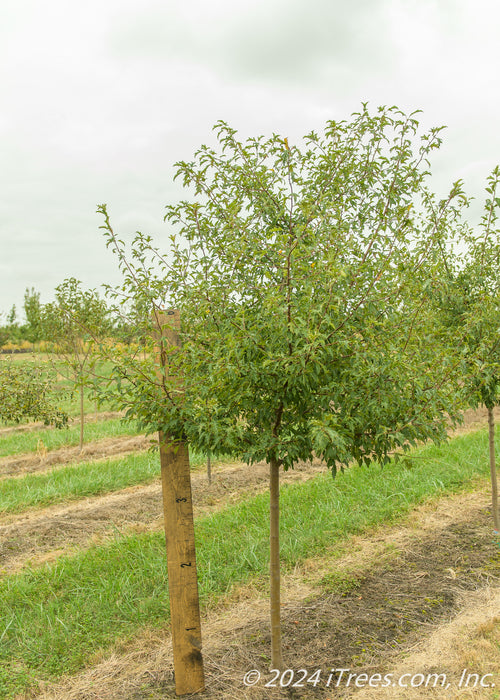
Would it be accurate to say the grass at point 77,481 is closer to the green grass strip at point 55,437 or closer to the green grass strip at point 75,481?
the green grass strip at point 75,481

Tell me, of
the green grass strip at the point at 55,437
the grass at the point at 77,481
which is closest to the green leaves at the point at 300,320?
the grass at the point at 77,481

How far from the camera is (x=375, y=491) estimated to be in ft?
24.6

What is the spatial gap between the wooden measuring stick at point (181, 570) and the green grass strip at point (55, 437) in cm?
938

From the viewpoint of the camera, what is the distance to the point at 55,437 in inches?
546

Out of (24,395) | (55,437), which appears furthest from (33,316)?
(24,395)

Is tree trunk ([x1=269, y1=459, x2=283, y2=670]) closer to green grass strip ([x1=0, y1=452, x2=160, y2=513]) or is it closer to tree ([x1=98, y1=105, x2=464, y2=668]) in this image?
tree ([x1=98, y1=105, x2=464, y2=668])

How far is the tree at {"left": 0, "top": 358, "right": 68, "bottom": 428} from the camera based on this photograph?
604cm

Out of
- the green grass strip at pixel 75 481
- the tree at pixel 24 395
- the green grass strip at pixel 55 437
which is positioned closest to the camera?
the tree at pixel 24 395

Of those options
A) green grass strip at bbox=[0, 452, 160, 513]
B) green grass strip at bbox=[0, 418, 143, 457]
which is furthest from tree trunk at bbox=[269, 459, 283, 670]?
green grass strip at bbox=[0, 418, 143, 457]

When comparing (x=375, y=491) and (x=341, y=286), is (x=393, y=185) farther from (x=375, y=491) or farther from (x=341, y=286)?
(x=375, y=491)

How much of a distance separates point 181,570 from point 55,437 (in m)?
11.4

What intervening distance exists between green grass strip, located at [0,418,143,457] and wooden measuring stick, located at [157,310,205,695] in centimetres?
938

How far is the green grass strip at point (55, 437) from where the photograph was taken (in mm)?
13250

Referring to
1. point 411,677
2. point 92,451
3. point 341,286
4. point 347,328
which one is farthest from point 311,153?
point 92,451
